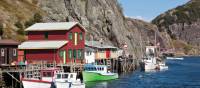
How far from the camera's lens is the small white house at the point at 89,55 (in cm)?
12639

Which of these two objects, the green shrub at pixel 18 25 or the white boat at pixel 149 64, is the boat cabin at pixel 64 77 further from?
the white boat at pixel 149 64

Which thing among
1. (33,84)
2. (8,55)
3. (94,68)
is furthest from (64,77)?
(94,68)

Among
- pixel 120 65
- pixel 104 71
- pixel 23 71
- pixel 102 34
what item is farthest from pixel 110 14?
pixel 23 71

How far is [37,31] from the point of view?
11100cm

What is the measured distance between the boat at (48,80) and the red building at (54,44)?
50.6 ft

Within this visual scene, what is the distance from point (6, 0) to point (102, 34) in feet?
105

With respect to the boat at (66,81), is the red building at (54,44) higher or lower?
higher

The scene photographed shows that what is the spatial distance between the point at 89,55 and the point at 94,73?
17.2 meters

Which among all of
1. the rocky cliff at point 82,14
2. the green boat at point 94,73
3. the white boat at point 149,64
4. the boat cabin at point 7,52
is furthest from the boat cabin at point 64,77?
the white boat at point 149,64

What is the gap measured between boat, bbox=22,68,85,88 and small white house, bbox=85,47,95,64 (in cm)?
3793

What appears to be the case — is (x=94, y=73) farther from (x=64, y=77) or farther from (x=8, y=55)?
(x=64, y=77)

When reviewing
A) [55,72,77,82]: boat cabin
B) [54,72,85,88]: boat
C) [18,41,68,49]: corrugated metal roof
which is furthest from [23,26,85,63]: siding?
[54,72,85,88]: boat

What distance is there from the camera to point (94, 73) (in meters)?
112

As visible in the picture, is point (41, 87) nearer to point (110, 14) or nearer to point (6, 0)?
point (6, 0)
